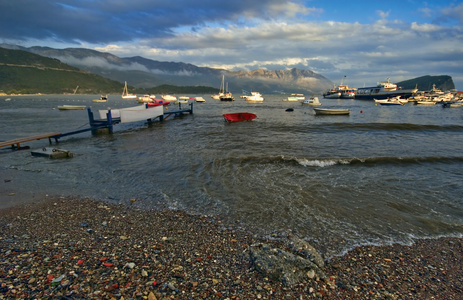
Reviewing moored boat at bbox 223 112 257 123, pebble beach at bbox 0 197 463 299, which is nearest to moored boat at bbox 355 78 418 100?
moored boat at bbox 223 112 257 123

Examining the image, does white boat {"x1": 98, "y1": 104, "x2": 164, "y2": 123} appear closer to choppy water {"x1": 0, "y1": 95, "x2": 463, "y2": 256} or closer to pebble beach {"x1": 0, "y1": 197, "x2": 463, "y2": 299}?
choppy water {"x1": 0, "y1": 95, "x2": 463, "y2": 256}

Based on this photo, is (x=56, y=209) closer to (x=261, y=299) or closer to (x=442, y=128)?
(x=261, y=299)

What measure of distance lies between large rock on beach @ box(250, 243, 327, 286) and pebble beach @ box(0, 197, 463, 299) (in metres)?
0.10

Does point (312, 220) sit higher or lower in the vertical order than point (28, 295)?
lower

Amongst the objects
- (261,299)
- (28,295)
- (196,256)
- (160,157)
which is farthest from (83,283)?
(160,157)

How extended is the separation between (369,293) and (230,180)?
7.78 metres

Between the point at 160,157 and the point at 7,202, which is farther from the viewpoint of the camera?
the point at 160,157

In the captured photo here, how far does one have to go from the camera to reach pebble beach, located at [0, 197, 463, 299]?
4.49 metres

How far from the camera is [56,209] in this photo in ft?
26.7

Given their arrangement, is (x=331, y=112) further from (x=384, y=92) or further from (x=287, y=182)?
(x=384, y=92)

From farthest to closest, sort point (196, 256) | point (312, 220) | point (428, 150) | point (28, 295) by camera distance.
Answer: point (428, 150)
point (312, 220)
point (196, 256)
point (28, 295)

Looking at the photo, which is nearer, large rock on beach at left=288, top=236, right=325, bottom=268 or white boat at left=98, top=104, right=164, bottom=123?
large rock on beach at left=288, top=236, right=325, bottom=268

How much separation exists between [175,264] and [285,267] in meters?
2.47

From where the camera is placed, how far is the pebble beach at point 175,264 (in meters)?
4.49
